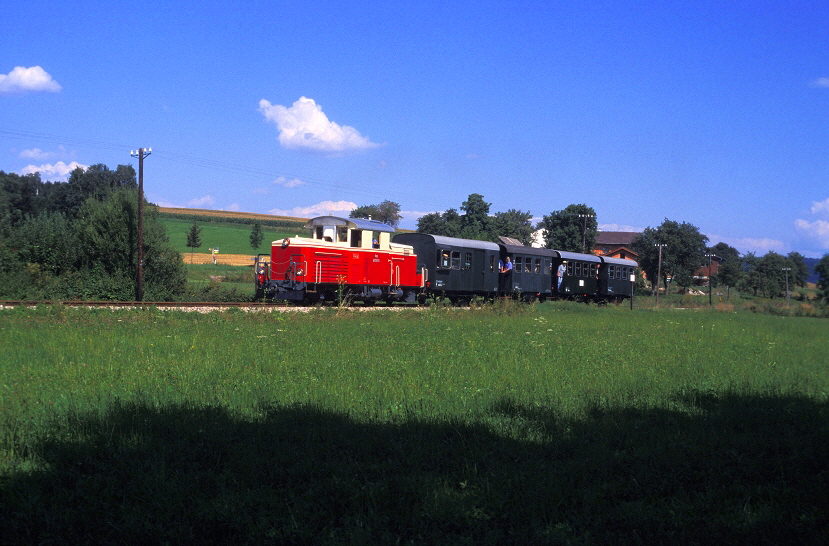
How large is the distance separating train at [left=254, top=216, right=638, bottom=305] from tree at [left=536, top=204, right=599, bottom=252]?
2243 inches

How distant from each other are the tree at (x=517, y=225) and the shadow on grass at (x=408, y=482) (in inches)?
3207

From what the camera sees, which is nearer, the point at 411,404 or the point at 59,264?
the point at 411,404

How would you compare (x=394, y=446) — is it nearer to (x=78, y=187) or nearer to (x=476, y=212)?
(x=476, y=212)

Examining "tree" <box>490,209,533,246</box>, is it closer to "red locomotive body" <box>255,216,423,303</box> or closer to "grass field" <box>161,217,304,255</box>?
"grass field" <box>161,217,304,255</box>

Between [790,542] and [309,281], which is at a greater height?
[309,281]

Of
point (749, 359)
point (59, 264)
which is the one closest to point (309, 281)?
point (59, 264)

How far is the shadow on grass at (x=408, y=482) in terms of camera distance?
5.11 meters

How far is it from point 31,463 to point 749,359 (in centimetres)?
1504

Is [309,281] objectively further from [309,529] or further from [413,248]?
[309,529]

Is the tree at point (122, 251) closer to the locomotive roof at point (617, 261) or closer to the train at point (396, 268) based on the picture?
the train at point (396, 268)

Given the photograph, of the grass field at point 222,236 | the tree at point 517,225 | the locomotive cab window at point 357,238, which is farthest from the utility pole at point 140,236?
the tree at point 517,225

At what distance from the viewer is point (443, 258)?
97.0ft

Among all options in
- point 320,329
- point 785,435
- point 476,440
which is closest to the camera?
point 476,440

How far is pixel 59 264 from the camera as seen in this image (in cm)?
2873
